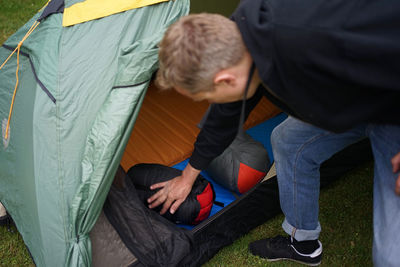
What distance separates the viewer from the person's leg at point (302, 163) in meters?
1.39

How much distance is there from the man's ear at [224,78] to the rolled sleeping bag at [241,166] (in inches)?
33.4

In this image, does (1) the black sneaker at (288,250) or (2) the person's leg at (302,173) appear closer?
(2) the person's leg at (302,173)

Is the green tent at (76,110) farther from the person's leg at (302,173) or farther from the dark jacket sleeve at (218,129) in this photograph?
the person's leg at (302,173)

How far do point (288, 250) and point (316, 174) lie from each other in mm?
458

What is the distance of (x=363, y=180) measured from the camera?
2.23 m

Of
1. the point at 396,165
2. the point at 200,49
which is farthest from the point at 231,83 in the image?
the point at 396,165

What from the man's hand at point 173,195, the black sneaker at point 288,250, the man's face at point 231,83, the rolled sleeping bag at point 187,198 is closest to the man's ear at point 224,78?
the man's face at point 231,83

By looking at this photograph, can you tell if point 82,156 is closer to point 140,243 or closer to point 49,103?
point 49,103

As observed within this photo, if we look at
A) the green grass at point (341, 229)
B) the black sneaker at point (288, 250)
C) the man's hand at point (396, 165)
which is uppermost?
the man's hand at point (396, 165)

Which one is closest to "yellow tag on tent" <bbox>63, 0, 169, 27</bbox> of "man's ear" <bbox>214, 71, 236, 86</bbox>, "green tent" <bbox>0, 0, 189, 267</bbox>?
"green tent" <bbox>0, 0, 189, 267</bbox>

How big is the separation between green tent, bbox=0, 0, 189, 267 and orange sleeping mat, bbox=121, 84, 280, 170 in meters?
0.57

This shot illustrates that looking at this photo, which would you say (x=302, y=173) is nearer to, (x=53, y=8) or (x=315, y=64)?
(x=315, y=64)

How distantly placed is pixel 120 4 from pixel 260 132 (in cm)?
116

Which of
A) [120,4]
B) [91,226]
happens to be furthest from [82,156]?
[120,4]
